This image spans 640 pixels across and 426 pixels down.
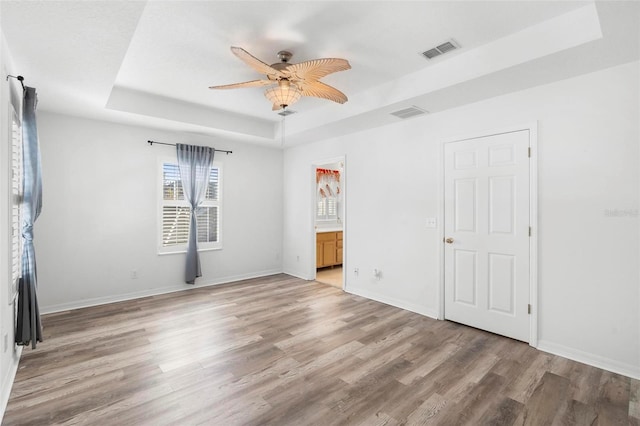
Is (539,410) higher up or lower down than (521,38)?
lower down

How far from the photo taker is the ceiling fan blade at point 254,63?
90.5 inches

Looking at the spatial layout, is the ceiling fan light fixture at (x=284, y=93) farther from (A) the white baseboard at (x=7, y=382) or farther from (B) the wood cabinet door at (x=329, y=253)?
(B) the wood cabinet door at (x=329, y=253)

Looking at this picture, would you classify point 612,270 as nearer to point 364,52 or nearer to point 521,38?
point 521,38

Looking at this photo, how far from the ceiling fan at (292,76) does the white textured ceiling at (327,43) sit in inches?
10.8

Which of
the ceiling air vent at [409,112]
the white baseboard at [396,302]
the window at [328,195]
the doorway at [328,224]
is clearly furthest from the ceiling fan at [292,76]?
the window at [328,195]

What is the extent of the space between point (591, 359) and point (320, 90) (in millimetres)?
3405

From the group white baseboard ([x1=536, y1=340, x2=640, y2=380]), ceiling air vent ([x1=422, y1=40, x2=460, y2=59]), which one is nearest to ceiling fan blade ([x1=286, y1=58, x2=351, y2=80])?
ceiling air vent ([x1=422, y1=40, x2=460, y2=59])

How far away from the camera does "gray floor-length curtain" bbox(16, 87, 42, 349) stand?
2.72 meters

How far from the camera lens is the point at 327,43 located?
277 centimetres

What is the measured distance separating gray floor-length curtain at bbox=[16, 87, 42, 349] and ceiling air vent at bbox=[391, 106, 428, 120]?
3618 millimetres

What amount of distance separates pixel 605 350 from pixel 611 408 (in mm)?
706

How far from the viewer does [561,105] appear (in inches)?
116

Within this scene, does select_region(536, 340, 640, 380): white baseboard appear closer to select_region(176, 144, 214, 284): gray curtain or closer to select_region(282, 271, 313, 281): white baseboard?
select_region(282, 271, 313, 281): white baseboard

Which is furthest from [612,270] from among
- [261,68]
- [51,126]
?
[51,126]
